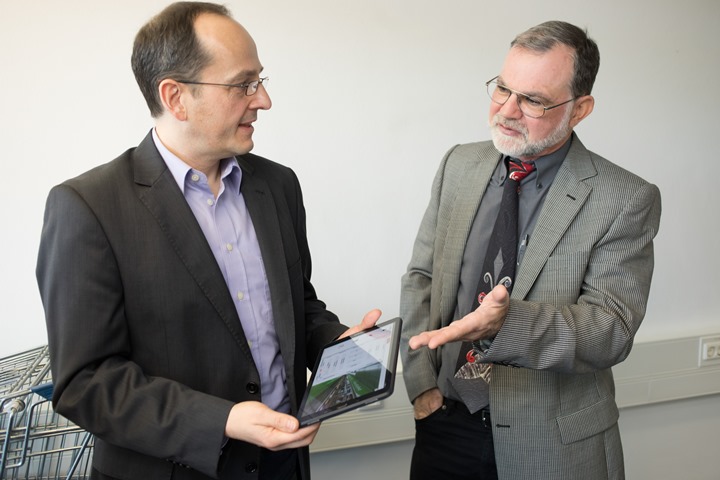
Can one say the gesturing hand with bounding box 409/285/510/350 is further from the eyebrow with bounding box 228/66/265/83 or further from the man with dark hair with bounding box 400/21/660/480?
the eyebrow with bounding box 228/66/265/83

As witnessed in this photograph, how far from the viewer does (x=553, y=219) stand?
176 cm

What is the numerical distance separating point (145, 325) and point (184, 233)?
20 cm

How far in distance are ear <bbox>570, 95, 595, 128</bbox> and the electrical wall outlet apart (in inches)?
74.2

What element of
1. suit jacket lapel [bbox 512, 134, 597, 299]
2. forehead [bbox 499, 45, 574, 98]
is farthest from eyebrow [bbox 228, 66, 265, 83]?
suit jacket lapel [bbox 512, 134, 597, 299]

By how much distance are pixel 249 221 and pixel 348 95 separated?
3.81 ft

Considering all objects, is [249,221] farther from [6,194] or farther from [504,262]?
[6,194]

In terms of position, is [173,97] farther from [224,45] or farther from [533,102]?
[533,102]

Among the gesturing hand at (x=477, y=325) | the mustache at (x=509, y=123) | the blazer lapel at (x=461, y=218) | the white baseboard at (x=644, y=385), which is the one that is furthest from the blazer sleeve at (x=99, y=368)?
the white baseboard at (x=644, y=385)

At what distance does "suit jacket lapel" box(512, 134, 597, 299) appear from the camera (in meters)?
1.74

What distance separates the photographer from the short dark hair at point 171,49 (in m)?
1.43

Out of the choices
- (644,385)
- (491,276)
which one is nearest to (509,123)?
(491,276)

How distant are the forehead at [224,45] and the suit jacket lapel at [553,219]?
83 cm

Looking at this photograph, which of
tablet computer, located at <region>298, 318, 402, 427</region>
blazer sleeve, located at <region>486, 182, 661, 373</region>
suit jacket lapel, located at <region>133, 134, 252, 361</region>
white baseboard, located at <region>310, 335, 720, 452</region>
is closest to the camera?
tablet computer, located at <region>298, 318, 402, 427</region>

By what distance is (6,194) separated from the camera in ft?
7.54
